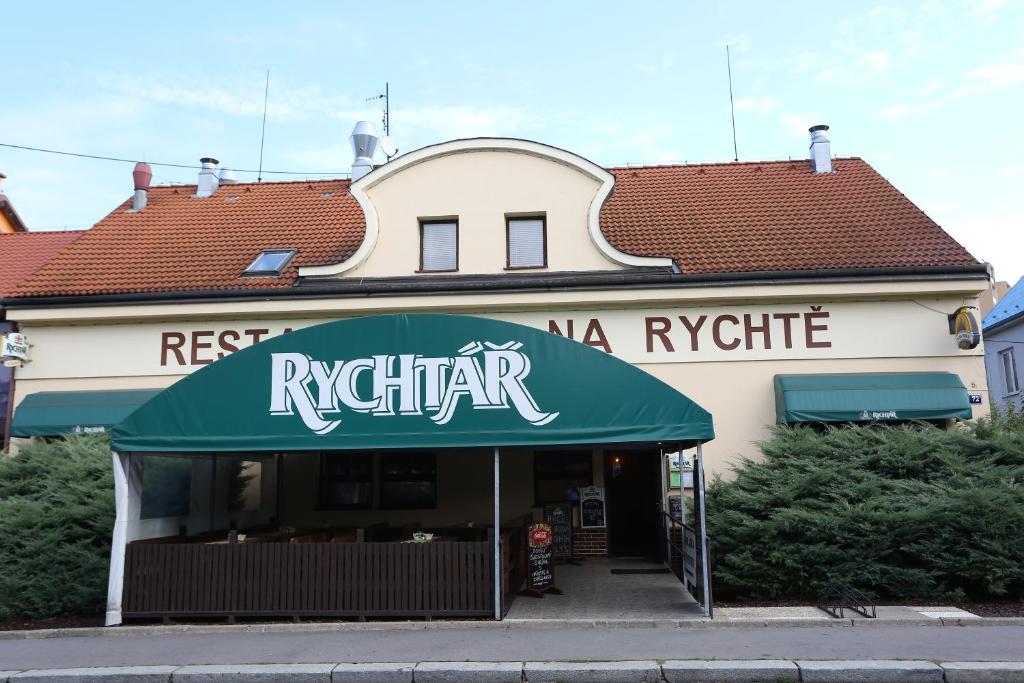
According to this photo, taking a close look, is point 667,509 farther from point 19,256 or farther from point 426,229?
point 19,256

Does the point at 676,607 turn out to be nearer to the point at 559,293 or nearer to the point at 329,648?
the point at 329,648

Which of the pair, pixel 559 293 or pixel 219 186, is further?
pixel 219 186

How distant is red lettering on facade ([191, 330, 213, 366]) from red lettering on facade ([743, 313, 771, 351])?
10090mm

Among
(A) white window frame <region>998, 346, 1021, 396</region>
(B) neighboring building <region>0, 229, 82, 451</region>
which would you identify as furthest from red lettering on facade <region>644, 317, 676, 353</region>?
(A) white window frame <region>998, 346, 1021, 396</region>

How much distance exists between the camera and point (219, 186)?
21375 mm

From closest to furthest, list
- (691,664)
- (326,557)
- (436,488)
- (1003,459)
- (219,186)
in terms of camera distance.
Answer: (691,664), (326,557), (1003,459), (436,488), (219,186)

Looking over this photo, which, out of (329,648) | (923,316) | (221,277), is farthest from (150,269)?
(923,316)

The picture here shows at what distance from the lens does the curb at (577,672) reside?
24.5ft

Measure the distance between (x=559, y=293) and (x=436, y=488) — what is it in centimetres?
455

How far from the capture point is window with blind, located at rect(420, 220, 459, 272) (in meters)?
16.1

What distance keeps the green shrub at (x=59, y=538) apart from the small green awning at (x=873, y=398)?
1095cm

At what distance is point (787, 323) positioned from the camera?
15.1 metres

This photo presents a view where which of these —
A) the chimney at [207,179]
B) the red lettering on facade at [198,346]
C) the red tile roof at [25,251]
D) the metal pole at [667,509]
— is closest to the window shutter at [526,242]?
the metal pole at [667,509]

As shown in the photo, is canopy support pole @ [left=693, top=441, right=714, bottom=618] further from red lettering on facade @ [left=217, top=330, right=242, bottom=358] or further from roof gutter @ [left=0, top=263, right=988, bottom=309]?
red lettering on facade @ [left=217, top=330, right=242, bottom=358]
